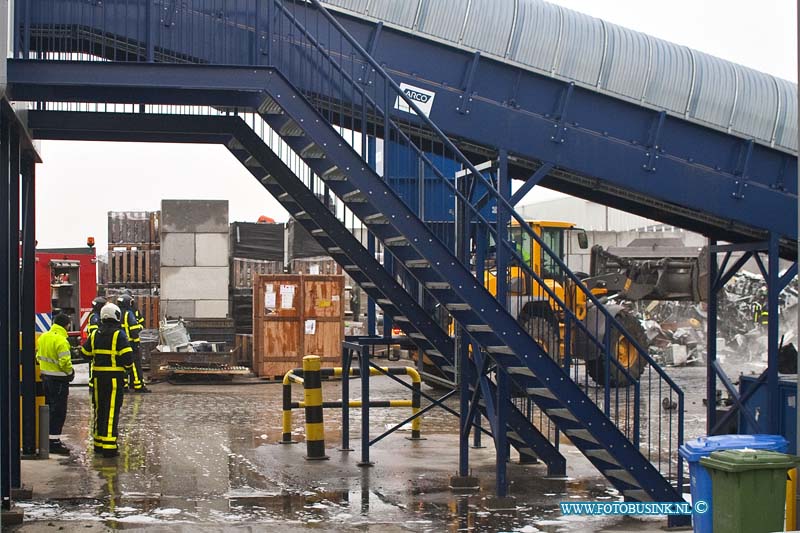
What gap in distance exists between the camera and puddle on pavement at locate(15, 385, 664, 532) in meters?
9.86

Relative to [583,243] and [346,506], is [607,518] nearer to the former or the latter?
[346,506]

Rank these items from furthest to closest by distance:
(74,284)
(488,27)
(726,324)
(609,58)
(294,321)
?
1. (726,324)
2. (74,284)
3. (294,321)
4. (609,58)
5. (488,27)

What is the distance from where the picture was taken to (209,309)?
87.0 feet

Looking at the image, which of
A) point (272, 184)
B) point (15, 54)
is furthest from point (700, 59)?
point (15, 54)

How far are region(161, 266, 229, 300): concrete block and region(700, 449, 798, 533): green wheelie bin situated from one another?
64.9ft

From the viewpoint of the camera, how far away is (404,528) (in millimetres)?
9539

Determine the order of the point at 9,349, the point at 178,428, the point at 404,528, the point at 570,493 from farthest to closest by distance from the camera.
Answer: the point at 178,428, the point at 570,493, the point at 9,349, the point at 404,528

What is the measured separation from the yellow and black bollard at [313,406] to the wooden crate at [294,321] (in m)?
10.5

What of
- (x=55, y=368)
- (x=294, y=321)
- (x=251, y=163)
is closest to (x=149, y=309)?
(x=294, y=321)

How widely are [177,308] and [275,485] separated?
1547 cm

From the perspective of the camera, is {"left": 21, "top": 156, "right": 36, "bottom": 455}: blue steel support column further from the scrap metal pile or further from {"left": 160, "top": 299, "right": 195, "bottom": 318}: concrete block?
the scrap metal pile

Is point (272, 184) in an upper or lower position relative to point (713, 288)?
upper

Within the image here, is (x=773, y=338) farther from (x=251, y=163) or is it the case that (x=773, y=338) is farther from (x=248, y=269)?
(x=248, y=269)

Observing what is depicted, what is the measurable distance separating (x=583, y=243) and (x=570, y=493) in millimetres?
9532
